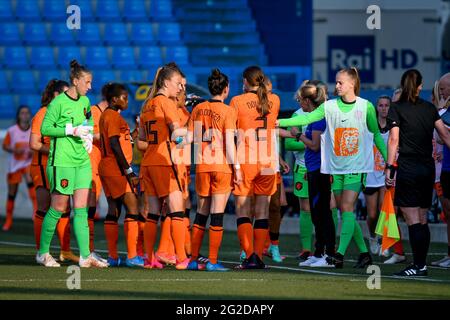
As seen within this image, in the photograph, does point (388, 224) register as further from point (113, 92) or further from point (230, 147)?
point (113, 92)

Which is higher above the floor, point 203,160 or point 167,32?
point 167,32

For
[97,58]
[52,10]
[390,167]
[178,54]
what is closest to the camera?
[390,167]

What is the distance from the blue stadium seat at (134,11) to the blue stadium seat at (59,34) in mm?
1489

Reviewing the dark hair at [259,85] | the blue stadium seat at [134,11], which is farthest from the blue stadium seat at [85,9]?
the dark hair at [259,85]

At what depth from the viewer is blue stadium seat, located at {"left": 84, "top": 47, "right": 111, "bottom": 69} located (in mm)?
31422

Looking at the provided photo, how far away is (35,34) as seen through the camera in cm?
3212

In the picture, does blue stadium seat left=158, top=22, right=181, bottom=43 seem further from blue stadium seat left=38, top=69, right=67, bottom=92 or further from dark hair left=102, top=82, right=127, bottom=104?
dark hair left=102, top=82, right=127, bottom=104

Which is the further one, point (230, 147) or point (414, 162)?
point (230, 147)

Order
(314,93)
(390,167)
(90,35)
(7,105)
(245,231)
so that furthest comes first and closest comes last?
(90,35) < (7,105) < (314,93) < (245,231) < (390,167)

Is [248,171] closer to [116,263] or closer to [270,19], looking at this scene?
[116,263]

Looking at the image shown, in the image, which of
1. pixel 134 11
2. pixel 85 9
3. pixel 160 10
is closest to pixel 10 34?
pixel 85 9

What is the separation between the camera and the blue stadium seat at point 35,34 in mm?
32094

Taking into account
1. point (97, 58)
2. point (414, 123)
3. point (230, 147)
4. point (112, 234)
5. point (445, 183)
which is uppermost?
point (97, 58)

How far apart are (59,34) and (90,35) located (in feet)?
2.66
